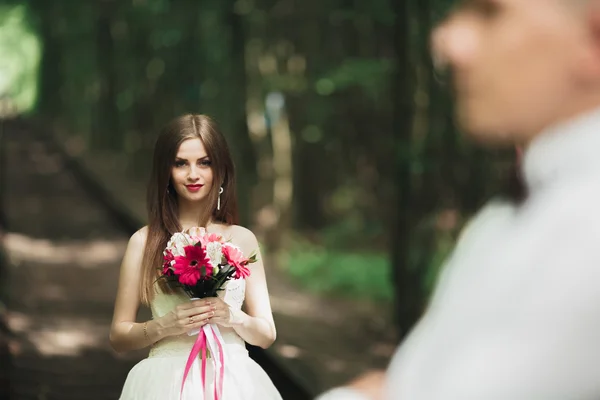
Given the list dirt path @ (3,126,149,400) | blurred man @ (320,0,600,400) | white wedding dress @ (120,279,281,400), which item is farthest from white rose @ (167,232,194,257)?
dirt path @ (3,126,149,400)

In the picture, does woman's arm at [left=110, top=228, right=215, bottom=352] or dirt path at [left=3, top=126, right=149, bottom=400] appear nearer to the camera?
woman's arm at [left=110, top=228, right=215, bottom=352]

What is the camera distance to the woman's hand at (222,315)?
278 cm

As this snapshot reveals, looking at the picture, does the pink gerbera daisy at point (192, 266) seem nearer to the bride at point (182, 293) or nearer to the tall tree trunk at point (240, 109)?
the bride at point (182, 293)

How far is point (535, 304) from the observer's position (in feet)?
2.64

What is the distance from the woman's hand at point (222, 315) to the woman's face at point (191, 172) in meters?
0.33

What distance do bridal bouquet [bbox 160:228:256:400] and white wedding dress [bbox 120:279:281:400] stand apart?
0.06m

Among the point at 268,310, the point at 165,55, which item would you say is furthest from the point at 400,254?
the point at 165,55

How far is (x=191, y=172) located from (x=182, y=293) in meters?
0.39

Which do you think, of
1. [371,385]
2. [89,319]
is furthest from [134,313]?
[89,319]

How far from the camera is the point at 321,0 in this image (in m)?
13.4

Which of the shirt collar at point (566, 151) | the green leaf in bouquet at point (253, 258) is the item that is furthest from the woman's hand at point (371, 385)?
the green leaf in bouquet at point (253, 258)

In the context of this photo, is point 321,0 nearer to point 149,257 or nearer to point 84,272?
point 84,272

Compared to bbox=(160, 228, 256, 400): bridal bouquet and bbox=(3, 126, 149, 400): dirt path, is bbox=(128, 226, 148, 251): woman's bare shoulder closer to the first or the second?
bbox=(160, 228, 256, 400): bridal bouquet

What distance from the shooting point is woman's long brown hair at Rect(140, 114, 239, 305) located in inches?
113
